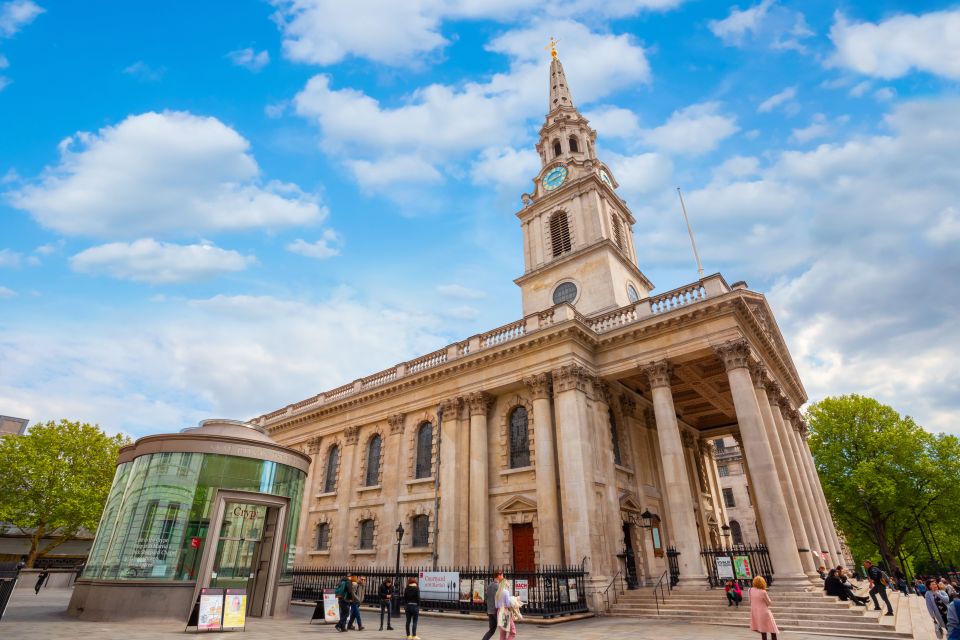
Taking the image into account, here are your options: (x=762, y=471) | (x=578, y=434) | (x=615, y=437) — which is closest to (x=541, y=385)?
(x=578, y=434)

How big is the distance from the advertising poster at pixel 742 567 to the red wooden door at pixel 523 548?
8119 mm

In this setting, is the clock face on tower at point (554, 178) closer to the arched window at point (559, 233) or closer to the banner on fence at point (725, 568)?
the arched window at point (559, 233)

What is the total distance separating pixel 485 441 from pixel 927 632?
16.0 m

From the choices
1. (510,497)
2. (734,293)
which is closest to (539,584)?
(510,497)

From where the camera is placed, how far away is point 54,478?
116 feet

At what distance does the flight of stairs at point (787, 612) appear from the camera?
12614 millimetres

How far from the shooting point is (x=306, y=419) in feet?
111

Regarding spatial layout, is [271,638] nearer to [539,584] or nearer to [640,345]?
[539,584]

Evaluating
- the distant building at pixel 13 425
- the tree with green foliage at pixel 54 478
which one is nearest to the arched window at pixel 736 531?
the tree with green foliage at pixel 54 478

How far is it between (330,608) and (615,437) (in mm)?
14675

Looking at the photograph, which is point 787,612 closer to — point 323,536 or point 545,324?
point 545,324

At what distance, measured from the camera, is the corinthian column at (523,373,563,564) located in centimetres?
1969

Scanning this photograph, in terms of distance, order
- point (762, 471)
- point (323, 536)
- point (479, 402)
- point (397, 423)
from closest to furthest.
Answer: point (762, 471) → point (479, 402) → point (397, 423) → point (323, 536)

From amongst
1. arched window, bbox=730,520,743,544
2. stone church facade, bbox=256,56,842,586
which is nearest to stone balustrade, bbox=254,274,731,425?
stone church facade, bbox=256,56,842,586
